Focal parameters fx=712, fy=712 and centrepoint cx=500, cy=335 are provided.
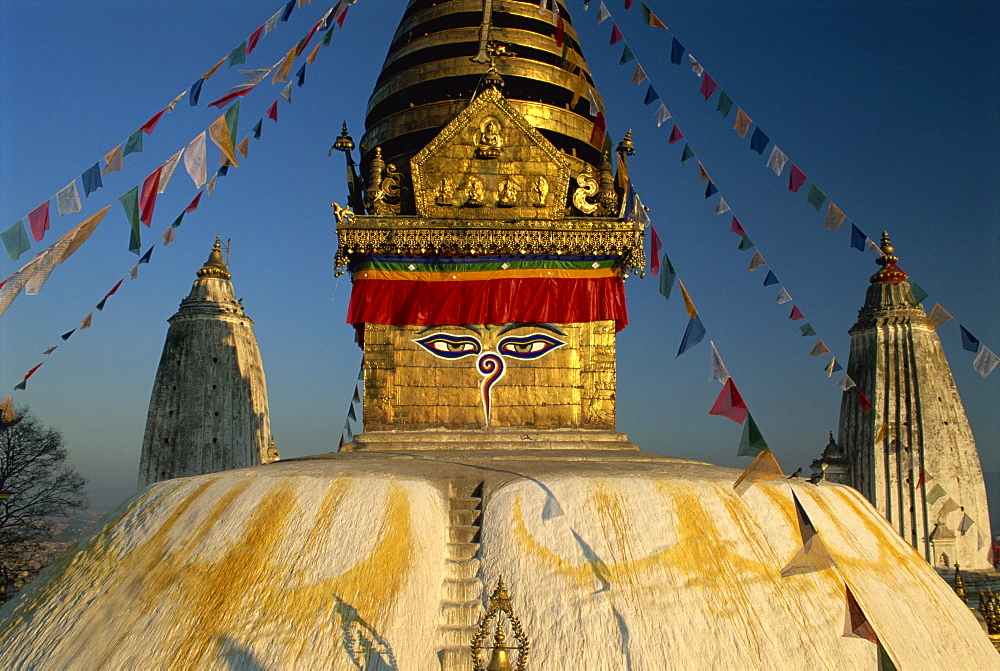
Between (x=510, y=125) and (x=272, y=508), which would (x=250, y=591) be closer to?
(x=272, y=508)

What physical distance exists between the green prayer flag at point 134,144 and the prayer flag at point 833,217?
9.23 m

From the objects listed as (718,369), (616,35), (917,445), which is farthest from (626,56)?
(917,445)

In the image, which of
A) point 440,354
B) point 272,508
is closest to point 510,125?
point 440,354

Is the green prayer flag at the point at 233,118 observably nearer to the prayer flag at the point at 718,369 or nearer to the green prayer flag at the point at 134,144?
the green prayer flag at the point at 134,144

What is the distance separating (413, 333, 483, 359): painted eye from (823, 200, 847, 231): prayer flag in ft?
17.6

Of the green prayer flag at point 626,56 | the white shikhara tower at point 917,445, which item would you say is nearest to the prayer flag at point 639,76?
the green prayer flag at point 626,56

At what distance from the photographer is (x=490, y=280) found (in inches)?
441

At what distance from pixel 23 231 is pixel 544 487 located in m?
6.32

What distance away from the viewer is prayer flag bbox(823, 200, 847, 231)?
33.0 feet

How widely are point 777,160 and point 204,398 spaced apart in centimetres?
2313

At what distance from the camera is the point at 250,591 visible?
582 cm

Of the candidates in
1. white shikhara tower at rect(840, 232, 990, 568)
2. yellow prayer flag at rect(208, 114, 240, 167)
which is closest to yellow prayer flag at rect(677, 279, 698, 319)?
yellow prayer flag at rect(208, 114, 240, 167)

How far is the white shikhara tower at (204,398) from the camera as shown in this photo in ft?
87.4

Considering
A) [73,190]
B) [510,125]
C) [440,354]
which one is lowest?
[440,354]
